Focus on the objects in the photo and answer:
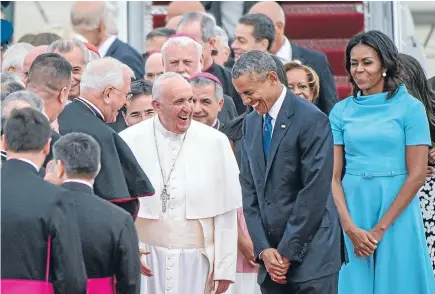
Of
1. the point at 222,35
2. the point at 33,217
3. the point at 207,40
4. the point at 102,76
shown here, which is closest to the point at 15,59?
the point at 207,40

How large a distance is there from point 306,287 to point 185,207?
956mm

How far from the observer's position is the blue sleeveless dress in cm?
832

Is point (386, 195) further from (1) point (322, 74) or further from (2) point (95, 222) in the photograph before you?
(1) point (322, 74)

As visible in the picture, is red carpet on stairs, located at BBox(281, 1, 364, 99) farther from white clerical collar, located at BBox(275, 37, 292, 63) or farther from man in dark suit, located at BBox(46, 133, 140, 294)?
man in dark suit, located at BBox(46, 133, 140, 294)

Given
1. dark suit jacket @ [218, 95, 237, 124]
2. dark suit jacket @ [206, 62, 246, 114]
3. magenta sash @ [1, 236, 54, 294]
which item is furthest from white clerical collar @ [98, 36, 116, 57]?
magenta sash @ [1, 236, 54, 294]

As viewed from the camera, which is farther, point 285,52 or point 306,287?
point 285,52

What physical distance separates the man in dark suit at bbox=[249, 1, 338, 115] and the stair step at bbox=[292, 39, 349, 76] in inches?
54.2

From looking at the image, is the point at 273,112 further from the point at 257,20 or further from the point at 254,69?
the point at 257,20

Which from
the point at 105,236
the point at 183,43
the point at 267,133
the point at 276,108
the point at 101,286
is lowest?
the point at 101,286

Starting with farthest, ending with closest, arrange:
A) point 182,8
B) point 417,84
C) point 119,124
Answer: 1. point 182,8
2. point 119,124
3. point 417,84

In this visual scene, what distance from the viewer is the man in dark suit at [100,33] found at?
1130cm

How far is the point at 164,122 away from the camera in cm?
845

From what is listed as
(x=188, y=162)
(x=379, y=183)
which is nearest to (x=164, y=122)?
(x=188, y=162)

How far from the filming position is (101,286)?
7141 millimetres
